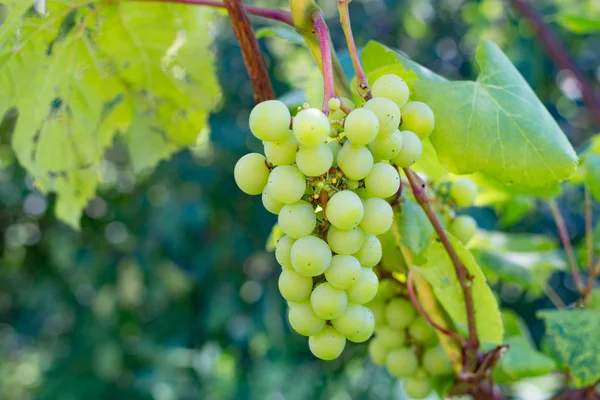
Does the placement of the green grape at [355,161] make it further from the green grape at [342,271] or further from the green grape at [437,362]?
the green grape at [437,362]

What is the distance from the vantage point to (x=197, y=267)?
245cm

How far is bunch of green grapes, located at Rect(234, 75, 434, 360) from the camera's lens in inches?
15.1

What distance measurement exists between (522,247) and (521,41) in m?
1.81

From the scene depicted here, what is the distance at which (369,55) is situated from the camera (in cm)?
55

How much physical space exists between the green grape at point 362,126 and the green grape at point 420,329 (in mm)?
284

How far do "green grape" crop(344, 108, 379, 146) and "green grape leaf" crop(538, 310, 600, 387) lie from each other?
366mm

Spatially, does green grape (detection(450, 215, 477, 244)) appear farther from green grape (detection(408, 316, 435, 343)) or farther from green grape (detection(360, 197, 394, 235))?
green grape (detection(360, 197, 394, 235))

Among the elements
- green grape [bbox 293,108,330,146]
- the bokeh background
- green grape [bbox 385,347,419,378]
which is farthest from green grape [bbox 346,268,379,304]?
the bokeh background

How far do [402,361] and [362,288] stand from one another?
0.77ft

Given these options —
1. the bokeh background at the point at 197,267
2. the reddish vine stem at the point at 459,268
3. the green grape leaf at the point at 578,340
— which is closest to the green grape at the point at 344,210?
the reddish vine stem at the point at 459,268

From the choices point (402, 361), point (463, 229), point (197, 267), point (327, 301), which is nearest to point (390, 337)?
point (402, 361)

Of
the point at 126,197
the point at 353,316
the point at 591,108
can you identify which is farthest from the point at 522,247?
the point at 126,197

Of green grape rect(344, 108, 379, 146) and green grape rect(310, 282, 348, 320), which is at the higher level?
green grape rect(344, 108, 379, 146)

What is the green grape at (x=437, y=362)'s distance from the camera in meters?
0.62
